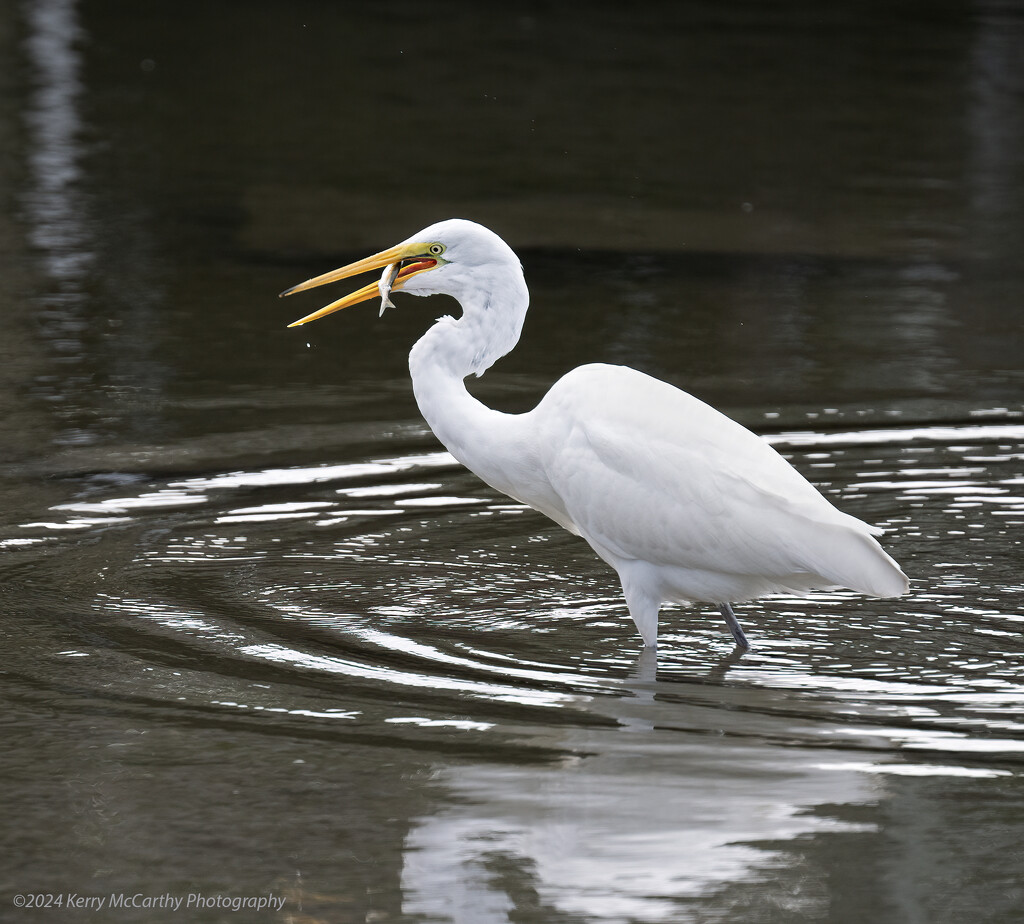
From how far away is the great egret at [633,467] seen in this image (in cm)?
512

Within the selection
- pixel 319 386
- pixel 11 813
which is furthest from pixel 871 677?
pixel 319 386

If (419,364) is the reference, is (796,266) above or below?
below

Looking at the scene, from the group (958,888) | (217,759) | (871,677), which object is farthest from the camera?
(871,677)

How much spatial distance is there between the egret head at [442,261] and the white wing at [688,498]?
1.36ft

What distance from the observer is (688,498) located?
17.1ft

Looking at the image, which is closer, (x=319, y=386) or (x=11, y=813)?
(x=11, y=813)

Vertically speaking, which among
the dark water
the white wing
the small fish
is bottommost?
the dark water

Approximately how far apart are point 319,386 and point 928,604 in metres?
3.52

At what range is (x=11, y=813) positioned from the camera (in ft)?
13.2

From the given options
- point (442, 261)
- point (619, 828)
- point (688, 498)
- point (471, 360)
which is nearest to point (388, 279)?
point (442, 261)

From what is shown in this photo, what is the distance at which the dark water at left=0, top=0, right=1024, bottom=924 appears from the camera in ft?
12.8

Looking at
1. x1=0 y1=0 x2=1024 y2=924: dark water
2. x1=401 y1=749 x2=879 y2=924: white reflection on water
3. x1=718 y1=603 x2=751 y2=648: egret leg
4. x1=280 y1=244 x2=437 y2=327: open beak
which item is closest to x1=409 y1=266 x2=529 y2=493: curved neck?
x1=280 y1=244 x2=437 y2=327: open beak

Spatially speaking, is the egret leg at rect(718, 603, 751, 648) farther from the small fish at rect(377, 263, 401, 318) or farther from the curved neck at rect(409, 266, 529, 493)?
the small fish at rect(377, 263, 401, 318)

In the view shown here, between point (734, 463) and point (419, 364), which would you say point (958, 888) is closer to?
point (734, 463)
